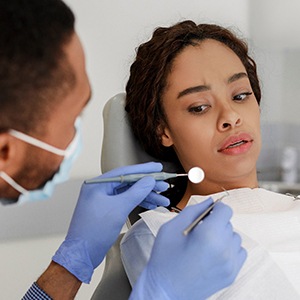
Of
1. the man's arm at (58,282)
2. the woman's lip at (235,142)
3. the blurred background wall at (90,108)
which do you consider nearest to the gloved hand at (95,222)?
the man's arm at (58,282)

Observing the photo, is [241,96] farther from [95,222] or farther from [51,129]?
[51,129]

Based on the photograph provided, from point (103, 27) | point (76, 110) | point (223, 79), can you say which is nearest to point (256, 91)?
point (223, 79)

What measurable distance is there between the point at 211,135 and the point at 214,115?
54 mm

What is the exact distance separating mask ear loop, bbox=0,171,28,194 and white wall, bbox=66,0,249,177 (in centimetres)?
132

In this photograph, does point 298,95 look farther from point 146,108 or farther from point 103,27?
point 146,108

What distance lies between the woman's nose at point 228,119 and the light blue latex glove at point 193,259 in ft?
1.59

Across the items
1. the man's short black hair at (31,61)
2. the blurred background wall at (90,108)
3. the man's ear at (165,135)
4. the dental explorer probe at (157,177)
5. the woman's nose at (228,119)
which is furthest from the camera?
the blurred background wall at (90,108)

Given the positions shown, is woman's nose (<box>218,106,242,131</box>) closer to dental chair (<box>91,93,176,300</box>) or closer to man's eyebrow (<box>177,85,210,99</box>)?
man's eyebrow (<box>177,85,210,99</box>)

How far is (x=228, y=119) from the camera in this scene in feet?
4.45

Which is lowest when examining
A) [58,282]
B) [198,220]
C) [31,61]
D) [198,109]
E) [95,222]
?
[58,282]

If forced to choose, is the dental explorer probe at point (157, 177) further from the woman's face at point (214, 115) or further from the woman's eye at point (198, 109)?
the woman's eye at point (198, 109)

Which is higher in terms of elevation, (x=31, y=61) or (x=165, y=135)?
(x=31, y=61)

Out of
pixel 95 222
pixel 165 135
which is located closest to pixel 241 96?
pixel 165 135

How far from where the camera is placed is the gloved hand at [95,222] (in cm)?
118
